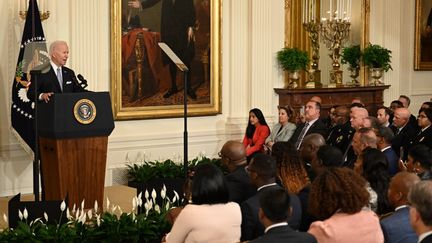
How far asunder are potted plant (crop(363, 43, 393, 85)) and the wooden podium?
7.03 meters

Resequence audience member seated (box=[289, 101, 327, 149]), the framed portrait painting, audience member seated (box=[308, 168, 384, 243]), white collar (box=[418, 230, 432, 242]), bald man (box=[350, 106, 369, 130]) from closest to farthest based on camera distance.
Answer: white collar (box=[418, 230, 432, 242]), audience member seated (box=[308, 168, 384, 243]), bald man (box=[350, 106, 369, 130]), audience member seated (box=[289, 101, 327, 149]), the framed portrait painting

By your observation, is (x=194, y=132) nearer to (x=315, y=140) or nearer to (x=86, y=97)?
(x=86, y=97)

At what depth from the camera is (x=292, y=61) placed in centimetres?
1220

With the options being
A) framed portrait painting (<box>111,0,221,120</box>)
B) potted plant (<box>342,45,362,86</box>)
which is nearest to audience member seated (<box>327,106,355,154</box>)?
framed portrait painting (<box>111,0,221,120</box>)

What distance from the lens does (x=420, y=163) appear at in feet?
19.4

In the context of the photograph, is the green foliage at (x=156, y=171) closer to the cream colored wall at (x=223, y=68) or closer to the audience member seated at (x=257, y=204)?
the cream colored wall at (x=223, y=68)

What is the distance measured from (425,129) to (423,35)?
665cm

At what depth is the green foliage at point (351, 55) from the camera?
1362 cm

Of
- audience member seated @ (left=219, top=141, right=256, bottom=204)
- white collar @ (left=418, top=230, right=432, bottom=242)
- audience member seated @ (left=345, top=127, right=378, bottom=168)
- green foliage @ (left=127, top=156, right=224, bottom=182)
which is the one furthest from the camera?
green foliage @ (left=127, top=156, right=224, bottom=182)

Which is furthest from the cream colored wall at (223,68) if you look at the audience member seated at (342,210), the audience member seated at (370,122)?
the audience member seated at (342,210)

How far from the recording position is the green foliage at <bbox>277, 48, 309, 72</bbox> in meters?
12.2

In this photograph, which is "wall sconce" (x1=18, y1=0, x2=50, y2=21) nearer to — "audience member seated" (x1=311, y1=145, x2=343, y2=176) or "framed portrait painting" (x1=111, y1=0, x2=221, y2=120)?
"framed portrait painting" (x1=111, y1=0, x2=221, y2=120)

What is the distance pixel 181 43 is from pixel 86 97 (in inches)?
155

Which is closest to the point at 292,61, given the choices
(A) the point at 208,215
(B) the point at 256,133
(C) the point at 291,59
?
(C) the point at 291,59
